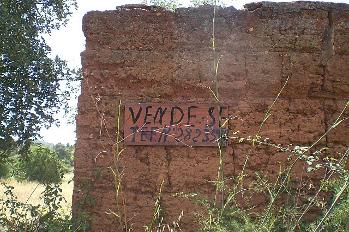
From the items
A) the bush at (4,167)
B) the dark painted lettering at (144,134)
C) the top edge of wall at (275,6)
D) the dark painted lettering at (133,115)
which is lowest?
the bush at (4,167)

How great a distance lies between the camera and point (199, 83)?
3.99 m

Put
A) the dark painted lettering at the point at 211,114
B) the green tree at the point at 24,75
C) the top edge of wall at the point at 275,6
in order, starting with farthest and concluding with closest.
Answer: the green tree at the point at 24,75 → the top edge of wall at the point at 275,6 → the dark painted lettering at the point at 211,114

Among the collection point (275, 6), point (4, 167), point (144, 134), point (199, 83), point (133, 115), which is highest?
point (275, 6)

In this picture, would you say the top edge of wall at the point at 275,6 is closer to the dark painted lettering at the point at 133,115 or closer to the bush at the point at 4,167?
the dark painted lettering at the point at 133,115

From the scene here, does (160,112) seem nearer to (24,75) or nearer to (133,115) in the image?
(133,115)

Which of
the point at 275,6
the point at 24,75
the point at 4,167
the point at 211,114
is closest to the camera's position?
the point at 211,114

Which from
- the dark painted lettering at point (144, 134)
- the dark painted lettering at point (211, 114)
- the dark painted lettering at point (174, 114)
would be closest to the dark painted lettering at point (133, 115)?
the dark painted lettering at point (144, 134)

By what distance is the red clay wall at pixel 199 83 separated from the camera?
3.89m

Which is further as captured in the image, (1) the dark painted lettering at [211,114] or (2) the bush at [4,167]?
(2) the bush at [4,167]

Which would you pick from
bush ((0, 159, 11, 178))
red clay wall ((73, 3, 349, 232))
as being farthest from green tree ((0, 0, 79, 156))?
red clay wall ((73, 3, 349, 232))

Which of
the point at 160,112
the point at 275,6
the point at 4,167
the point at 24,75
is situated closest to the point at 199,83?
the point at 160,112

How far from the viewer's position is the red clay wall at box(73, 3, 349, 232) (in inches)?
153

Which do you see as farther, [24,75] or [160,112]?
[24,75]

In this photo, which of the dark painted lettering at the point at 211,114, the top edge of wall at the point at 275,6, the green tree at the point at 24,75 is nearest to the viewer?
the dark painted lettering at the point at 211,114
